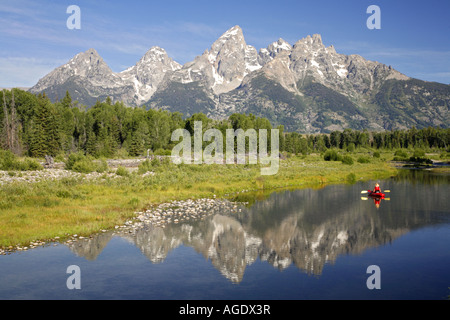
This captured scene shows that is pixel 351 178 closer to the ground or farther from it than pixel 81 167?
closer to the ground

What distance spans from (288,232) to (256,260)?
739 centimetres

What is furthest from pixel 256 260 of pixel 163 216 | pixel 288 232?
pixel 163 216

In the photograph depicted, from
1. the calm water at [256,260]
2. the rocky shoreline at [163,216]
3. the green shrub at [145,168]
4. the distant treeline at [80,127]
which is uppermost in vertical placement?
the distant treeline at [80,127]

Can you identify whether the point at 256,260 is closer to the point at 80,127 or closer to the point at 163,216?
the point at 163,216

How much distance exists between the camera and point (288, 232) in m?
30.3

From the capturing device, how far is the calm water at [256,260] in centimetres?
1872

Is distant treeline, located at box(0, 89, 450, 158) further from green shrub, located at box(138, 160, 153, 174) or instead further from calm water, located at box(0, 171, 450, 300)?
calm water, located at box(0, 171, 450, 300)

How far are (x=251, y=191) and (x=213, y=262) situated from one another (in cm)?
2918

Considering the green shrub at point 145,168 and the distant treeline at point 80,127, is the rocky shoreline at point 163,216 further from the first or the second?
the distant treeline at point 80,127

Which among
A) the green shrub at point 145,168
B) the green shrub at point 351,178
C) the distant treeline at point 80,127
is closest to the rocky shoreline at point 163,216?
the green shrub at point 145,168

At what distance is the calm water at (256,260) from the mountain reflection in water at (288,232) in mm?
86

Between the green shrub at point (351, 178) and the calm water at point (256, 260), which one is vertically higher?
the green shrub at point (351, 178)

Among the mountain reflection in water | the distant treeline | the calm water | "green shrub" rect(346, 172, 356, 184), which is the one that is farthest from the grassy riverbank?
the distant treeline
